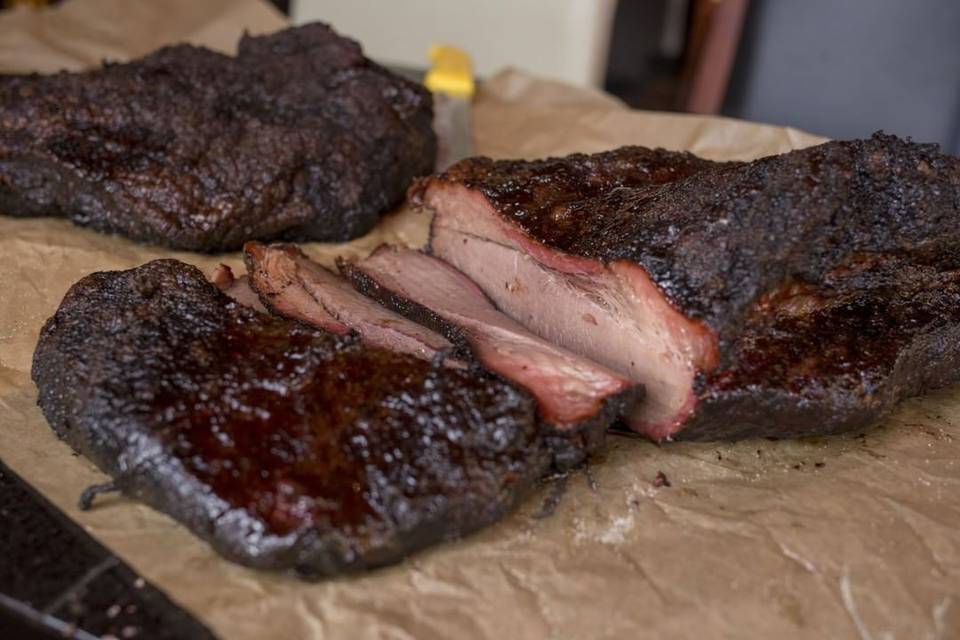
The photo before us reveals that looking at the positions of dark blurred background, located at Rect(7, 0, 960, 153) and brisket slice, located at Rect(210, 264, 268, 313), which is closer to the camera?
brisket slice, located at Rect(210, 264, 268, 313)

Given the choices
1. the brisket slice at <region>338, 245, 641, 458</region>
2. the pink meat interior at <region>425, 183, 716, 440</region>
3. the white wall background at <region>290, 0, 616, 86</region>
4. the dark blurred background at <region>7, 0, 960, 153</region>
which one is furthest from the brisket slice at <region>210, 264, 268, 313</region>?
the white wall background at <region>290, 0, 616, 86</region>

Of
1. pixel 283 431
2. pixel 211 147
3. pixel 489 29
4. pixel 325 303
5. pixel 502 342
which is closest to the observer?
pixel 283 431

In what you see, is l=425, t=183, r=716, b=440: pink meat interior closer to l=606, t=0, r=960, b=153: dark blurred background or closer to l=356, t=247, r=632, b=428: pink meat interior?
l=356, t=247, r=632, b=428: pink meat interior

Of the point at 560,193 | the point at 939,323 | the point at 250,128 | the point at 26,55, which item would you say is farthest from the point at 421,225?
the point at 26,55

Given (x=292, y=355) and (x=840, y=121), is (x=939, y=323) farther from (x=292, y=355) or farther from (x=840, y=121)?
(x=840, y=121)

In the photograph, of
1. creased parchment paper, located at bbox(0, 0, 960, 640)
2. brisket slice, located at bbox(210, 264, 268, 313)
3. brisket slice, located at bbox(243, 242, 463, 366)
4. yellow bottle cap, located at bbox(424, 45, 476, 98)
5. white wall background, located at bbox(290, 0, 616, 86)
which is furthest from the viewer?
white wall background, located at bbox(290, 0, 616, 86)

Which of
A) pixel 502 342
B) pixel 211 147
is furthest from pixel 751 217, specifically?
pixel 211 147

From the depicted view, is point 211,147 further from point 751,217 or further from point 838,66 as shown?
point 838,66
